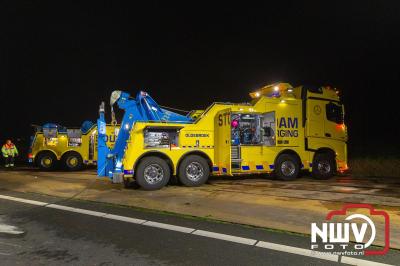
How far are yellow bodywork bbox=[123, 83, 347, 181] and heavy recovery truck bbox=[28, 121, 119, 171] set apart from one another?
8232 mm

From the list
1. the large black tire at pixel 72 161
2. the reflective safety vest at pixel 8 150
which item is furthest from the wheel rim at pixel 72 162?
the reflective safety vest at pixel 8 150

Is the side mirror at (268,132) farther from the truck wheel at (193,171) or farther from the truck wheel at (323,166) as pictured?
the truck wheel at (193,171)

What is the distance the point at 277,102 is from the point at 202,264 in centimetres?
841

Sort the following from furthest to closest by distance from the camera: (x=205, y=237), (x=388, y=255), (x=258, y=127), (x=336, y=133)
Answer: (x=336, y=133) < (x=258, y=127) < (x=205, y=237) < (x=388, y=255)

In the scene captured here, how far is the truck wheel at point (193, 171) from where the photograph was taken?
10562 millimetres

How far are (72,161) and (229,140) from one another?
10.2 m

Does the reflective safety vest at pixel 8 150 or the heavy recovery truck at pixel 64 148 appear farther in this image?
the reflective safety vest at pixel 8 150

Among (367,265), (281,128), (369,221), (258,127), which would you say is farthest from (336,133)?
(367,265)

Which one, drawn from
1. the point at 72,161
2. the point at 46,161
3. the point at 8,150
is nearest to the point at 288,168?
the point at 72,161

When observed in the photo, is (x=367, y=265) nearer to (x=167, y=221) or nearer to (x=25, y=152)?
(x=167, y=221)

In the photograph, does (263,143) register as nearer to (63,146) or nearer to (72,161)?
(72,161)

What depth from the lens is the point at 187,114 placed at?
38.4ft

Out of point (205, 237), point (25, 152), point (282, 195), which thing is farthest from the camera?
point (25, 152)

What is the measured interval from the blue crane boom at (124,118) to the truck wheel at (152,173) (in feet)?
3.01
